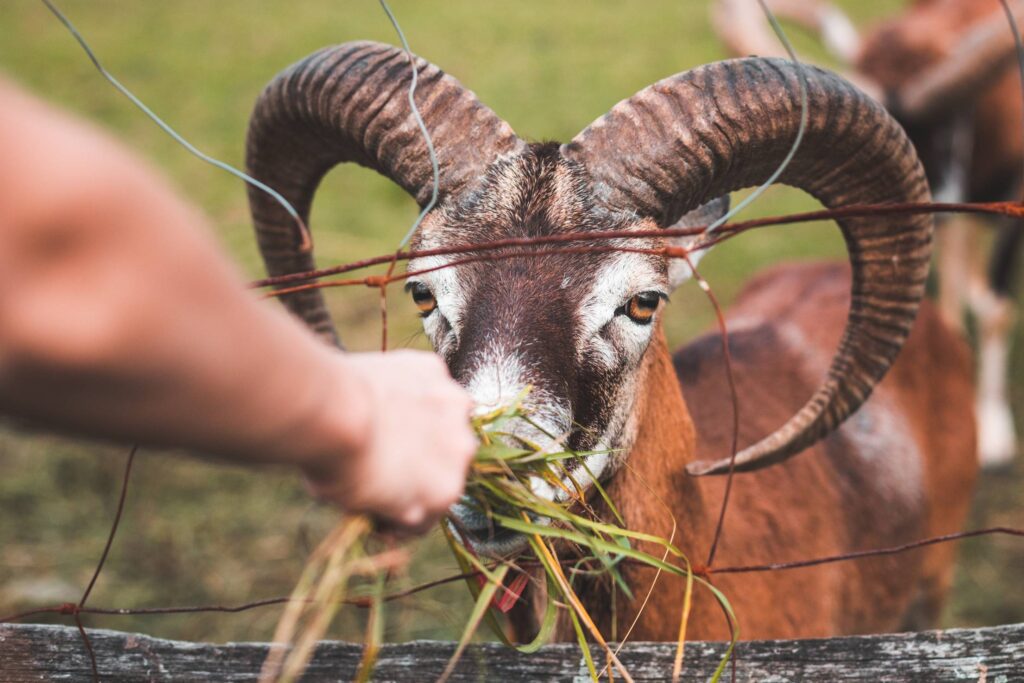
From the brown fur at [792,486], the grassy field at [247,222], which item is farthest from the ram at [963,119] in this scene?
the brown fur at [792,486]

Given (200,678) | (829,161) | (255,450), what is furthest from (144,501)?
(255,450)

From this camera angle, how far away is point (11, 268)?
667 millimetres

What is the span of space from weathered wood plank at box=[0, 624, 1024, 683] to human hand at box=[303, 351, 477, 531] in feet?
2.82

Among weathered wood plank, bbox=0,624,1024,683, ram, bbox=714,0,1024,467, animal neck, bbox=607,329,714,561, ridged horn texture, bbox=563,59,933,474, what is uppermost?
ram, bbox=714,0,1024,467

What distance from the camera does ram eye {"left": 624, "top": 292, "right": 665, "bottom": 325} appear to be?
2260 millimetres

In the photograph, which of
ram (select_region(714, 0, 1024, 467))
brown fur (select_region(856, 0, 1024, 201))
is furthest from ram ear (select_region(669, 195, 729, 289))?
brown fur (select_region(856, 0, 1024, 201))

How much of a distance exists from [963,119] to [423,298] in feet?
17.1

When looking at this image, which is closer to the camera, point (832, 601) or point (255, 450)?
point (255, 450)

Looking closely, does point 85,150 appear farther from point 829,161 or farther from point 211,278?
point 829,161

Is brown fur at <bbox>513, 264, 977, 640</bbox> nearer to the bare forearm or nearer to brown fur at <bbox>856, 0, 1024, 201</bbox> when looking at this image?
the bare forearm

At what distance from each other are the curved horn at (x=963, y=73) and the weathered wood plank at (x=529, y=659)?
4850mm

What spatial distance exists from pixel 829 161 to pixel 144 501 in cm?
455

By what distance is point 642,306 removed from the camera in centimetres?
229

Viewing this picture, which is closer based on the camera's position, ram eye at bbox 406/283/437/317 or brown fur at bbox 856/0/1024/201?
ram eye at bbox 406/283/437/317
